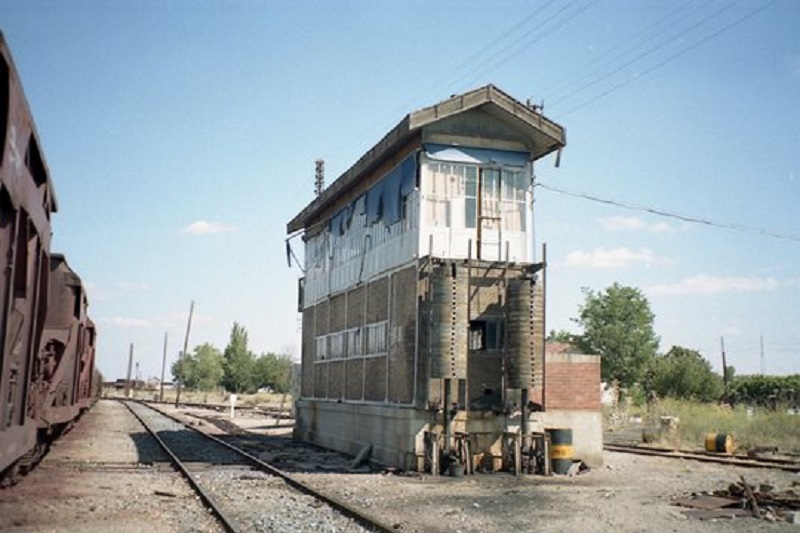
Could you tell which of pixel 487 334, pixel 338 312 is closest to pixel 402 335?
pixel 487 334

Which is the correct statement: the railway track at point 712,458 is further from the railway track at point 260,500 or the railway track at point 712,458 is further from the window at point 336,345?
the railway track at point 260,500

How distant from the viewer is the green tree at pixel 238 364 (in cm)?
10225

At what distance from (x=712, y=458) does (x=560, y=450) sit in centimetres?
609

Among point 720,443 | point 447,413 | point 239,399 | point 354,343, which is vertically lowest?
point 239,399

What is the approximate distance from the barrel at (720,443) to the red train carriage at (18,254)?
61.9ft

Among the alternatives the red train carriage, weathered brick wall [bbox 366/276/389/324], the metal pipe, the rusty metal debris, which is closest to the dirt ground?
the rusty metal debris

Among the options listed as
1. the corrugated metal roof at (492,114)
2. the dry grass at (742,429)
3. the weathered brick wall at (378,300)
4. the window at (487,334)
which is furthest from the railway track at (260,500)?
the dry grass at (742,429)

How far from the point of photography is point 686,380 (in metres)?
51.3

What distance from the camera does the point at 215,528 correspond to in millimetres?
9602

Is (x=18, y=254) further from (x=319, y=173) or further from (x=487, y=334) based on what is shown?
(x=319, y=173)

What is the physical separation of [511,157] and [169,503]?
10.7 m

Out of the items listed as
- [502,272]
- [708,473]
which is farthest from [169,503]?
[708,473]

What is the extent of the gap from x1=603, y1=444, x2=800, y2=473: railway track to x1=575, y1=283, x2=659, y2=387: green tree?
3734 centimetres

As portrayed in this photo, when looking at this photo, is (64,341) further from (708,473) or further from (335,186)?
(708,473)
